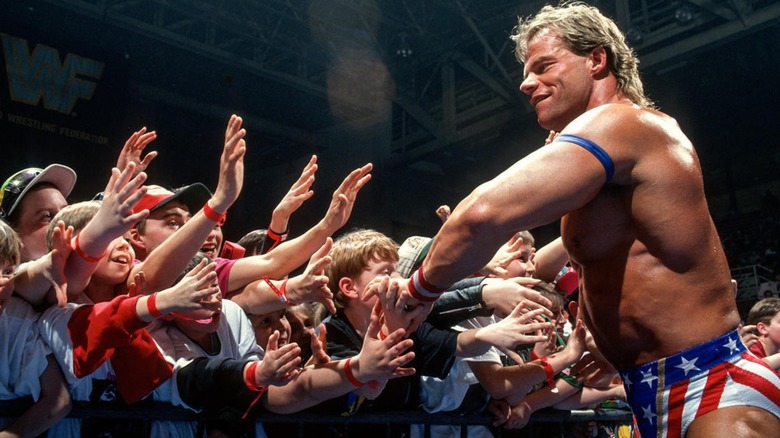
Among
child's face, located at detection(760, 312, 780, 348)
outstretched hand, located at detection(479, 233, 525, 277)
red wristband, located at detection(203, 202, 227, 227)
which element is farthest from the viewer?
child's face, located at detection(760, 312, 780, 348)

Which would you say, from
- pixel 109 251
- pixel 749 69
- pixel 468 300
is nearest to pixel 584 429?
pixel 468 300

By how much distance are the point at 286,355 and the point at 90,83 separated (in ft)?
24.9

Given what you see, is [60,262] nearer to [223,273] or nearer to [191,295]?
[191,295]

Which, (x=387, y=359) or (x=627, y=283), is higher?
(x=627, y=283)

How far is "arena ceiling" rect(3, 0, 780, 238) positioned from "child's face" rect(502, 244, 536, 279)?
6.57 metres

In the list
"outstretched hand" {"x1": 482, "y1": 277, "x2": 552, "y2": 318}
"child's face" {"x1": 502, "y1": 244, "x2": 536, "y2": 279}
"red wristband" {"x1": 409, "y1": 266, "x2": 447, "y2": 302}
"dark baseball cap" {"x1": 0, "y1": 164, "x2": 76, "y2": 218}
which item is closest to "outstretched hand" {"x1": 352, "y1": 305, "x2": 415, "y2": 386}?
"red wristband" {"x1": 409, "y1": 266, "x2": 447, "y2": 302}

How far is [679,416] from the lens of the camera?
172 centimetres

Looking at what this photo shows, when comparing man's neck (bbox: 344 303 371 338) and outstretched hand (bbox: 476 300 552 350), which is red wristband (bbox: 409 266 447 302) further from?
man's neck (bbox: 344 303 371 338)

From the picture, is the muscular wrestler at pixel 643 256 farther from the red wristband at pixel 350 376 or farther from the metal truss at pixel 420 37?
the metal truss at pixel 420 37

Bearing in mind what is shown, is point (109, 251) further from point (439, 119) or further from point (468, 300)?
point (439, 119)

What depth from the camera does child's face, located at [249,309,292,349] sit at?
A: 3084 mm

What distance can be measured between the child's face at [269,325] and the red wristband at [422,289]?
1327 millimetres

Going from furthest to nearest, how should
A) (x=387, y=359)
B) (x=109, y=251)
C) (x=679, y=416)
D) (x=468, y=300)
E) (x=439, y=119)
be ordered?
1. (x=439, y=119)
2. (x=468, y=300)
3. (x=109, y=251)
4. (x=387, y=359)
5. (x=679, y=416)

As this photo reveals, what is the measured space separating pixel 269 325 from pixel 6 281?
4.10 ft
